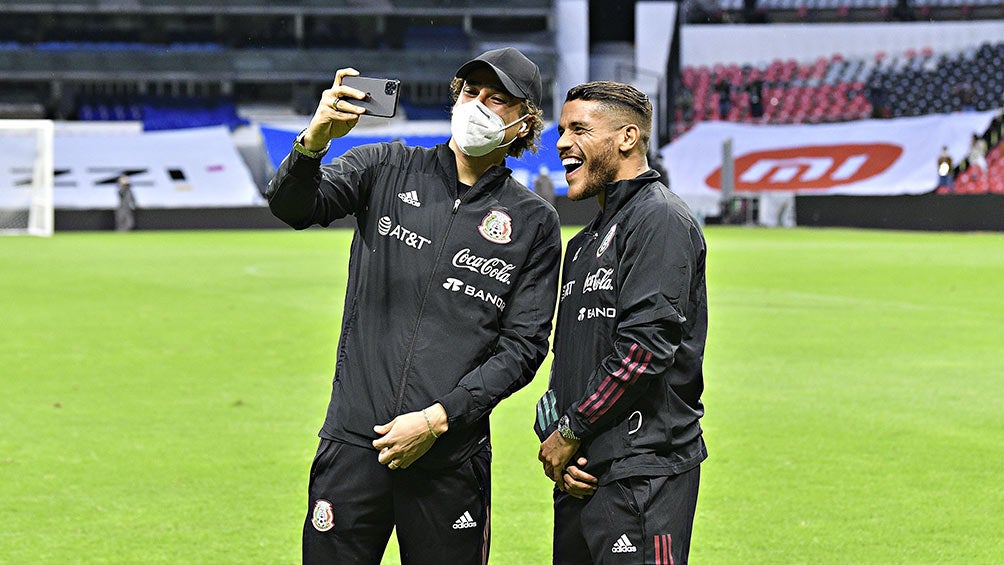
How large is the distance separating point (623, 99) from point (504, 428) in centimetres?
487

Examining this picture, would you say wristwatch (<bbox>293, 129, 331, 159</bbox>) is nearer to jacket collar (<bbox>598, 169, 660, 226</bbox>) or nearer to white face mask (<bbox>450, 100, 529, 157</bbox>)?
white face mask (<bbox>450, 100, 529, 157</bbox>)

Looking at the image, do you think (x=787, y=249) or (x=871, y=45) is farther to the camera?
(x=871, y=45)

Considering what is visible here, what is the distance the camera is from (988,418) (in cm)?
825

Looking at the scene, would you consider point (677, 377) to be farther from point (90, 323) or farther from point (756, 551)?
point (90, 323)

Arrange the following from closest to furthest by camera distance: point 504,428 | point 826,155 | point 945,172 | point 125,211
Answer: point 504,428, point 945,172, point 125,211, point 826,155

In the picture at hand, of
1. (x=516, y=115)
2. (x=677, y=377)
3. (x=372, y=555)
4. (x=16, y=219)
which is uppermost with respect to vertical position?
(x=516, y=115)

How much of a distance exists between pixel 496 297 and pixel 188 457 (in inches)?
161

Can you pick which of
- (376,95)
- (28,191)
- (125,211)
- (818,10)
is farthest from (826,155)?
(376,95)

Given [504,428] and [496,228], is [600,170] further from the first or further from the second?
[504,428]

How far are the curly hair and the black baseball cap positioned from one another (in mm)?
31

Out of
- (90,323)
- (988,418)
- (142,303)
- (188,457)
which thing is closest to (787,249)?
(142,303)

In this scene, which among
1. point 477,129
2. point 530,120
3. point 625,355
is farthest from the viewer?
point 530,120

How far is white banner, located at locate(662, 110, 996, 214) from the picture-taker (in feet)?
138

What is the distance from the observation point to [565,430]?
3.29 m
